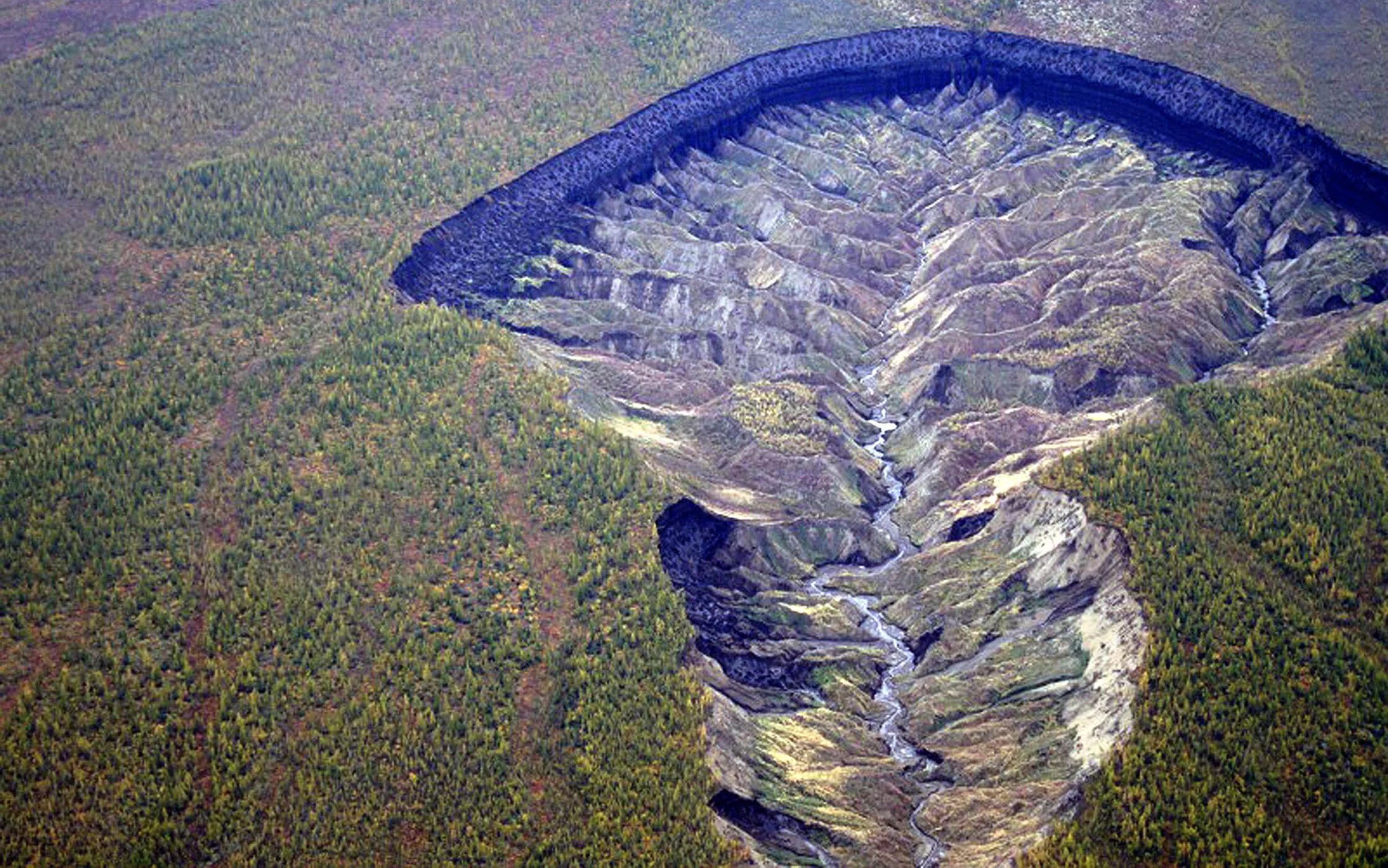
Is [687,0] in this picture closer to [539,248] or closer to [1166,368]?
[539,248]

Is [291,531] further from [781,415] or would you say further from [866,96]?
[866,96]

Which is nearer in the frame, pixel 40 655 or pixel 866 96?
pixel 40 655

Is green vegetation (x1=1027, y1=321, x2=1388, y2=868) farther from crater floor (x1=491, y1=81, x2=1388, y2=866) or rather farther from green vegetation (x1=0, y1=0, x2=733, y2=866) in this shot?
green vegetation (x1=0, y1=0, x2=733, y2=866)

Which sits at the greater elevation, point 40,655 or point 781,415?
point 40,655

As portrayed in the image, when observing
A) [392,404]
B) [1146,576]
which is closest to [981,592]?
[1146,576]

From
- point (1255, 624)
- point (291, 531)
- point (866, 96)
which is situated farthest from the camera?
point (866, 96)

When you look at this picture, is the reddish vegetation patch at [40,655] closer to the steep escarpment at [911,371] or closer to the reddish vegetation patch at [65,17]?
the steep escarpment at [911,371]

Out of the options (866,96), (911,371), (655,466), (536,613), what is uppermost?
(536,613)

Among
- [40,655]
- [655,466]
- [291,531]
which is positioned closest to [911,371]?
[655,466]
